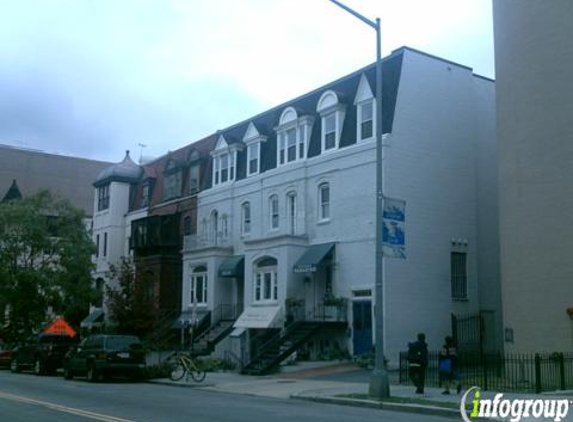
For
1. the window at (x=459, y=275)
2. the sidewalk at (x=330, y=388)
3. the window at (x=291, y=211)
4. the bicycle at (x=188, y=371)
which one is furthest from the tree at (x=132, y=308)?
the window at (x=459, y=275)

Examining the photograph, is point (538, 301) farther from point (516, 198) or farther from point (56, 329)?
point (56, 329)

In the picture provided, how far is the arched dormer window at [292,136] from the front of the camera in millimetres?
35250

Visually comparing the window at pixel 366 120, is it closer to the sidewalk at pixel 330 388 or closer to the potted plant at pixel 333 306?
the potted plant at pixel 333 306

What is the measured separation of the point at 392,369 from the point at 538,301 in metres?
6.92

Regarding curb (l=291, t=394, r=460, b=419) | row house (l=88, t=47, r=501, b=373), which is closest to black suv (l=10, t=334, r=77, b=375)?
row house (l=88, t=47, r=501, b=373)

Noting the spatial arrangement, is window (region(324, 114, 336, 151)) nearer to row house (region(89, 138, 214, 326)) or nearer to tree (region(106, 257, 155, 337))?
tree (region(106, 257, 155, 337))

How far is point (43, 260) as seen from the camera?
1601 inches

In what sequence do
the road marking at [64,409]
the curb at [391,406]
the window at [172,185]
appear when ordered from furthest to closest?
the window at [172,185]
the curb at [391,406]
the road marking at [64,409]

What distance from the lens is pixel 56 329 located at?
99.8ft

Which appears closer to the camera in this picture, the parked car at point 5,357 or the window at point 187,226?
the parked car at point 5,357

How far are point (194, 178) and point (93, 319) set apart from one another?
12.4 m

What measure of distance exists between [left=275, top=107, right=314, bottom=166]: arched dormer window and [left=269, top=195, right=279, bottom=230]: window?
1.70 m

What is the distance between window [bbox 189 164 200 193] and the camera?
44.1 meters

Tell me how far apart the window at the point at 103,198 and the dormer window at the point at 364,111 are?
25660 mm
